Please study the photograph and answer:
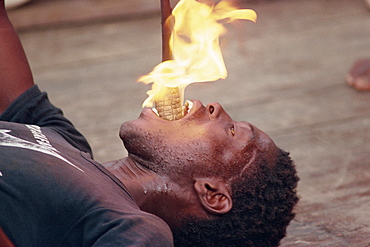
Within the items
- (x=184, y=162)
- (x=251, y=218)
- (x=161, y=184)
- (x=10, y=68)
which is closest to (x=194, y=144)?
(x=184, y=162)

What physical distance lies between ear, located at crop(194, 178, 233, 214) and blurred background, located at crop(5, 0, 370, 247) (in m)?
0.52

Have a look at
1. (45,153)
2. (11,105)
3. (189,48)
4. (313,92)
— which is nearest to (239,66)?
(313,92)

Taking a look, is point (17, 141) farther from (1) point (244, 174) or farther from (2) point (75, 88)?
(2) point (75, 88)

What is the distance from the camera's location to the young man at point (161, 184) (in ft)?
5.91

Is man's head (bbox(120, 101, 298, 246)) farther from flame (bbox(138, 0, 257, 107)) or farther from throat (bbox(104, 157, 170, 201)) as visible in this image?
flame (bbox(138, 0, 257, 107))

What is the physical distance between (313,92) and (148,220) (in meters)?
2.82

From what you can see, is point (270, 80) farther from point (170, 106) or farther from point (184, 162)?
point (184, 162)

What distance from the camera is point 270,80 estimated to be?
4602mm

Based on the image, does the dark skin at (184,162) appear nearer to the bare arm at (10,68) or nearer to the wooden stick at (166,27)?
the wooden stick at (166,27)

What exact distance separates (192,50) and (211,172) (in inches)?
25.2

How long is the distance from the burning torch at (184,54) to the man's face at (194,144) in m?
0.08

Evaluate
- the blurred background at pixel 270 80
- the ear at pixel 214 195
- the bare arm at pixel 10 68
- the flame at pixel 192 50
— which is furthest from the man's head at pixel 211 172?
the bare arm at pixel 10 68

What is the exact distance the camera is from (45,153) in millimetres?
1946

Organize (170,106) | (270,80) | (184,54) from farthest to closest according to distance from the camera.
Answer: (270,80), (184,54), (170,106)
